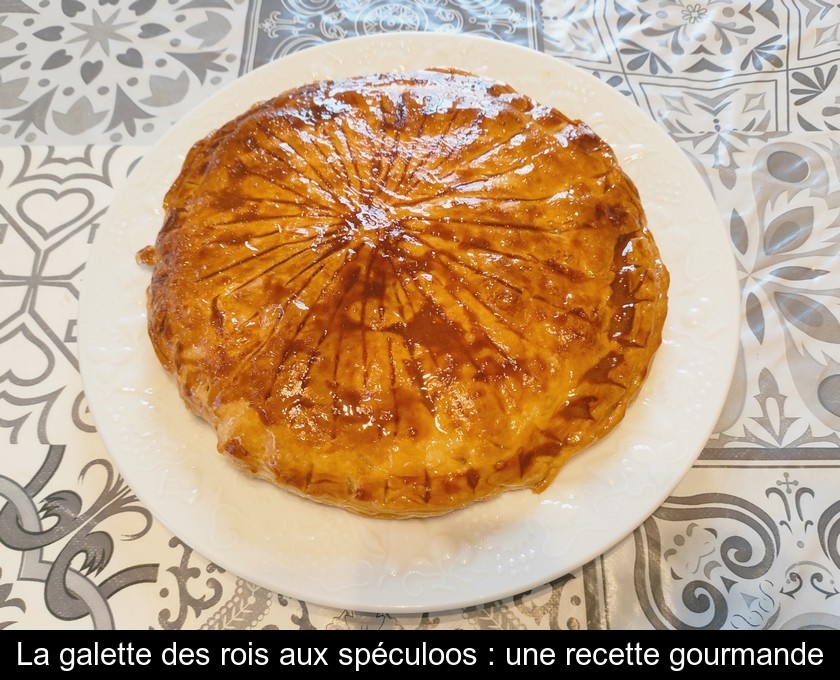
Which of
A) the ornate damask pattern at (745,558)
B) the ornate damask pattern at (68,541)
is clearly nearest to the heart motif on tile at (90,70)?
the ornate damask pattern at (68,541)

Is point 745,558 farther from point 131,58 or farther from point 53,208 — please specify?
point 131,58

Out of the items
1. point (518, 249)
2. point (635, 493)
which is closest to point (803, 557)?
point (635, 493)

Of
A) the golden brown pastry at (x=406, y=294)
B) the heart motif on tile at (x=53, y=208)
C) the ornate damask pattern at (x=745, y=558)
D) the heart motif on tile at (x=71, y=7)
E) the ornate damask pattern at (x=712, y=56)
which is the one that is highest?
the heart motif on tile at (x=71, y=7)

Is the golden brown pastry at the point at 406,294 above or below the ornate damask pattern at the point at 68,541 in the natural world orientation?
above

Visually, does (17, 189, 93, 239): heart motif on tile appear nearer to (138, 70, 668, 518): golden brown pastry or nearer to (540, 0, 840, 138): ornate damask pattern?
(138, 70, 668, 518): golden brown pastry

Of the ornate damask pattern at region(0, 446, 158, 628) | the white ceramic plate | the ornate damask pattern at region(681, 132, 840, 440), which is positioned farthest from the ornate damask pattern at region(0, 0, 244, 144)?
the ornate damask pattern at region(681, 132, 840, 440)

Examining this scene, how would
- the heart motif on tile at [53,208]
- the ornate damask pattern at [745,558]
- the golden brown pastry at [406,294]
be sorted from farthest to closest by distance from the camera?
the heart motif on tile at [53,208] < the ornate damask pattern at [745,558] < the golden brown pastry at [406,294]

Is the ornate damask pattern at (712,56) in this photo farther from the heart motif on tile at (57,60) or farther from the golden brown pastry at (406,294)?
the heart motif on tile at (57,60)
